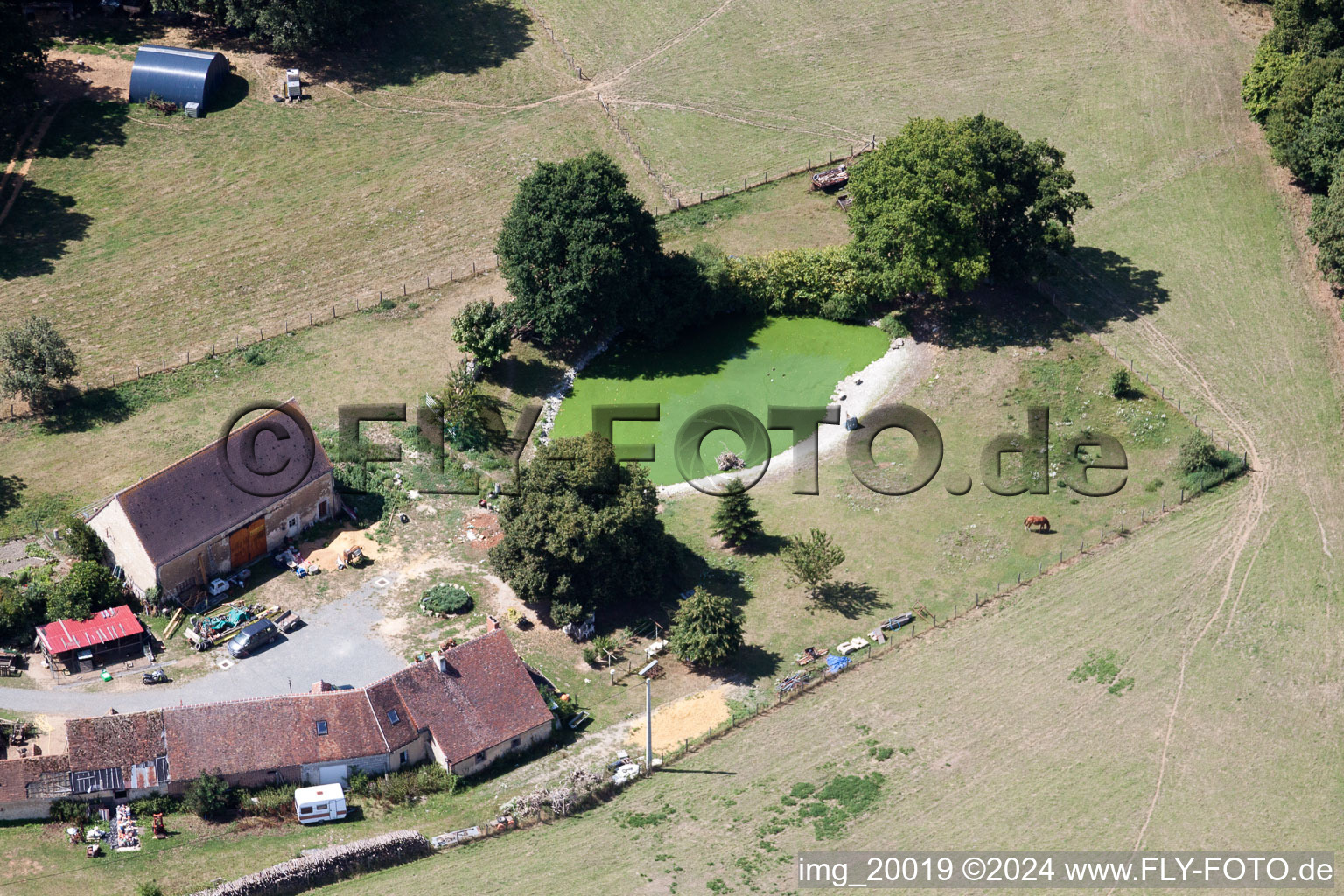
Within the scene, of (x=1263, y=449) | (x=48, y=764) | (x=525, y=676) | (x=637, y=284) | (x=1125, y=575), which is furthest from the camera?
(x=637, y=284)

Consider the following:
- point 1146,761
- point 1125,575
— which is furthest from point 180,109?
point 1146,761

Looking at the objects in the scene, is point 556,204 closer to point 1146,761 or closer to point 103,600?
point 103,600

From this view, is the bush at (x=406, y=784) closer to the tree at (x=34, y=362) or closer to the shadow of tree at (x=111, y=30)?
the tree at (x=34, y=362)

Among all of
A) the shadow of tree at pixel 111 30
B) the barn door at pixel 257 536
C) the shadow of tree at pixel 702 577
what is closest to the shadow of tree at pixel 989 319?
the shadow of tree at pixel 702 577

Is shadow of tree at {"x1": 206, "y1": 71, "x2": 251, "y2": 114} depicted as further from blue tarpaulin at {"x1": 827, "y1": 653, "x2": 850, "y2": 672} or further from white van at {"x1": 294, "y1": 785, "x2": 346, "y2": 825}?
blue tarpaulin at {"x1": 827, "y1": 653, "x2": 850, "y2": 672}

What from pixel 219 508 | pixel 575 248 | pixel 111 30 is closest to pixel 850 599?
pixel 575 248
